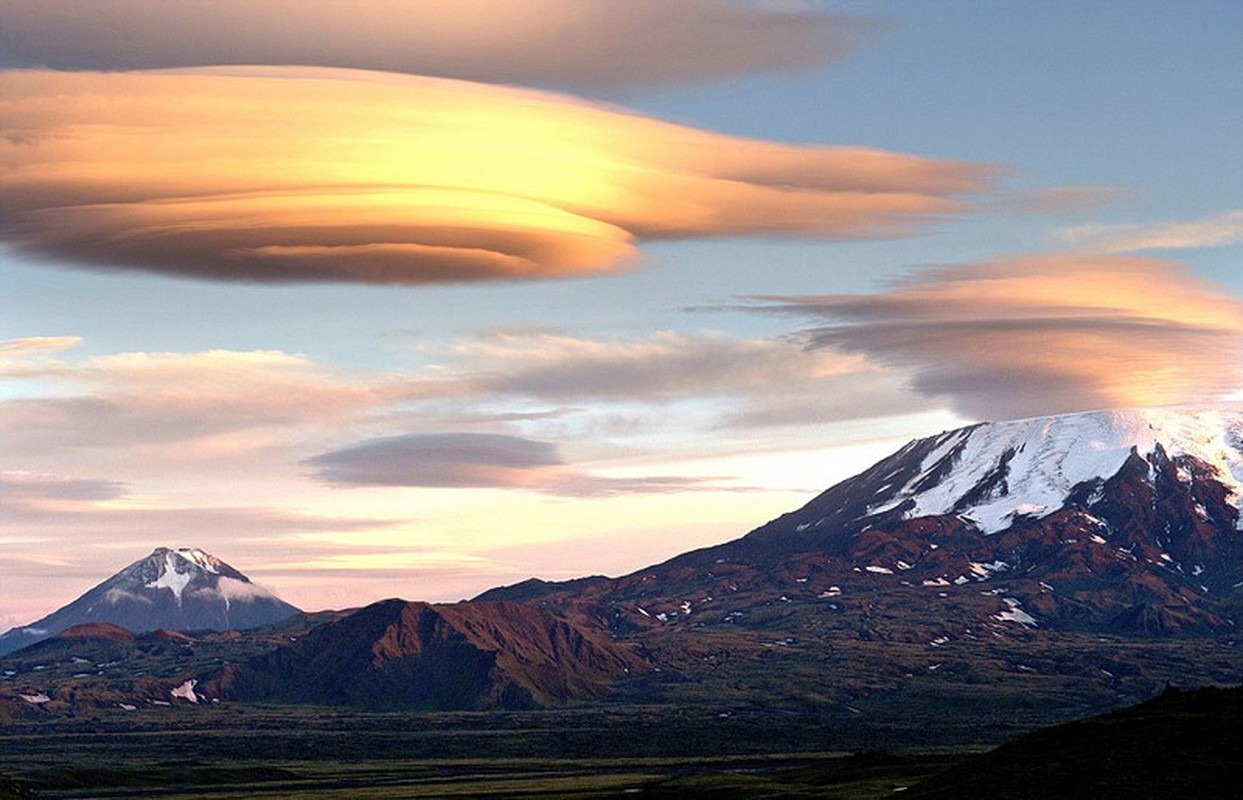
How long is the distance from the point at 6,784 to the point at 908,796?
3846 inches

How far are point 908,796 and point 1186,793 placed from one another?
1380 inches

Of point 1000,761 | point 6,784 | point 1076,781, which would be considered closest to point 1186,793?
point 1076,781

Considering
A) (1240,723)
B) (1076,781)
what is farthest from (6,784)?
(1240,723)

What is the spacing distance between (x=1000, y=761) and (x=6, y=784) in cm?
10687

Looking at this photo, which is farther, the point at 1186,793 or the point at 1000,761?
the point at 1000,761

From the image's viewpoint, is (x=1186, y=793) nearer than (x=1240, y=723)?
Yes

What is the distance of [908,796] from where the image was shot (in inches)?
7106

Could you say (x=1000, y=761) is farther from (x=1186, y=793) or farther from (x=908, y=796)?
(x=1186, y=793)

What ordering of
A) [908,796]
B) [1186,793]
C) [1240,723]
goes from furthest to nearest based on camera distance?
[908,796] < [1240,723] < [1186,793]

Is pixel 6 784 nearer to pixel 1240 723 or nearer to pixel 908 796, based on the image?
pixel 908 796

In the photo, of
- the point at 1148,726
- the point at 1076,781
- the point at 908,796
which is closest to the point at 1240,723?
the point at 1148,726

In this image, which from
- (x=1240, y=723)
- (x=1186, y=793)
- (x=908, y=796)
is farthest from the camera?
(x=908, y=796)

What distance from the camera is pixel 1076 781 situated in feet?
527

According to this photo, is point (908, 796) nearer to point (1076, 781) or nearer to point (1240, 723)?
point (1076, 781)
